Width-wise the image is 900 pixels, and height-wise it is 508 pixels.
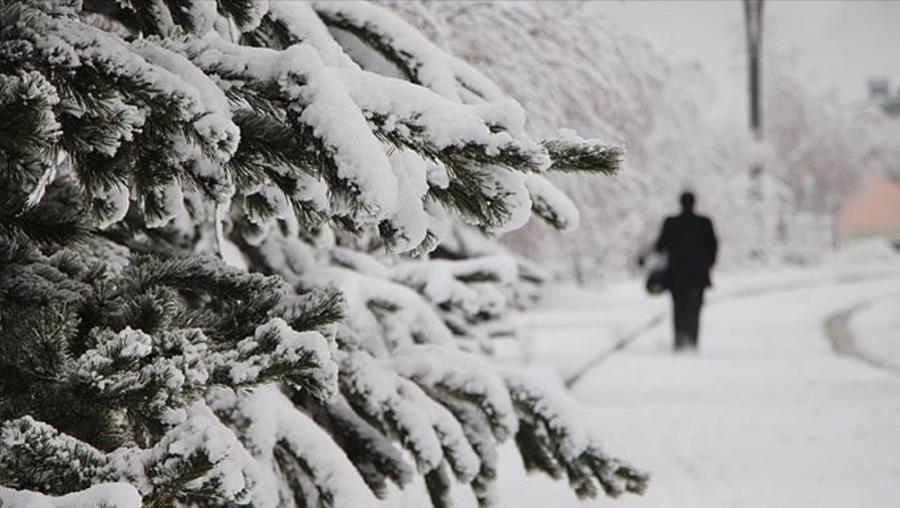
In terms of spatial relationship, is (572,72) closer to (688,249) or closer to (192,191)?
(688,249)

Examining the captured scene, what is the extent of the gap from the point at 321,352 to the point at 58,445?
51 centimetres

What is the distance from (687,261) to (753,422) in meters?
4.67

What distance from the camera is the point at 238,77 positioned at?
6.21ft

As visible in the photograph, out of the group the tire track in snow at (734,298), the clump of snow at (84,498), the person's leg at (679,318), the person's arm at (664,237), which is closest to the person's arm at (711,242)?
the person's arm at (664,237)

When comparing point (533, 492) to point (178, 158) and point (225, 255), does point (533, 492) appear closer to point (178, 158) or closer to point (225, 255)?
point (225, 255)

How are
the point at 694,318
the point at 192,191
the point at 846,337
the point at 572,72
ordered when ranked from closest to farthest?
1. the point at 192,191
2. the point at 572,72
3. the point at 694,318
4. the point at 846,337

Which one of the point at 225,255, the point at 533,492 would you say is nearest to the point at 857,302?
the point at 533,492

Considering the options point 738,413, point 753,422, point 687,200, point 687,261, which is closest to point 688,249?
point 687,261

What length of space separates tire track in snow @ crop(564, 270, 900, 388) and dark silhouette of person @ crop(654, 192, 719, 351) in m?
0.90

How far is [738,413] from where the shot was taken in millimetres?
6496

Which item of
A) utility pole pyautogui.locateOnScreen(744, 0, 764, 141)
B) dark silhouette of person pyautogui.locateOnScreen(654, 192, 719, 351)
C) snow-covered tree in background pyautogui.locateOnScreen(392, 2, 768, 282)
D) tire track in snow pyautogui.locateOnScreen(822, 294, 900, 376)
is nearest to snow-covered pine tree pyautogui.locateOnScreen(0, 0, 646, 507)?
snow-covered tree in background pyautogui.locateOnScreen(392, 2, 768, 282)

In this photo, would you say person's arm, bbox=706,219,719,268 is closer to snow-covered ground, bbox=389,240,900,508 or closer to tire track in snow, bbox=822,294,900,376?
snow-covered ground, bbox=389,240,900,508

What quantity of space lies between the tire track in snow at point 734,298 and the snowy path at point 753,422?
0.18 meters

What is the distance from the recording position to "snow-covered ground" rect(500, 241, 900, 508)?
4.19 metres
